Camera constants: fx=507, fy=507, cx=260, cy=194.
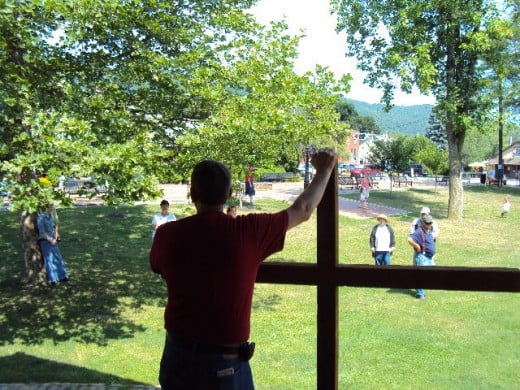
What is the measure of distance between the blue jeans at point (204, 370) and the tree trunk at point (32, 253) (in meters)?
8.87

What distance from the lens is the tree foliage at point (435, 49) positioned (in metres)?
18.7

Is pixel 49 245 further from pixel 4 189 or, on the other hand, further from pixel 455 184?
pixel 455 184

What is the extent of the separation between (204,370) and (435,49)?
20963 millimetres

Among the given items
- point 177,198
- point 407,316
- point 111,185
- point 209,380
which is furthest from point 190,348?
point 177,198

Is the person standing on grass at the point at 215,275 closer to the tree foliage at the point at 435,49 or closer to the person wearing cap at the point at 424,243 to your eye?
the person wearing cap at the point at 424,243

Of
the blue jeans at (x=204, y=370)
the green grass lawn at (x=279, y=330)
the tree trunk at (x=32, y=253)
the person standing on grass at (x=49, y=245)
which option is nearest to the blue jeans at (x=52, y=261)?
the person standing on grass at (x=49, y=245)

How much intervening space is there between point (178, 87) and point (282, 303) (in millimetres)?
4584

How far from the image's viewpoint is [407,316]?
27.7ft

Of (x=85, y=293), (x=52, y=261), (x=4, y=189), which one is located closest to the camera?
(x=4, y=189)

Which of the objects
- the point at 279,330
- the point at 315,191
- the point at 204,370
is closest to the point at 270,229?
the point at 315,191

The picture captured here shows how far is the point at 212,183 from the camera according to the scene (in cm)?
193

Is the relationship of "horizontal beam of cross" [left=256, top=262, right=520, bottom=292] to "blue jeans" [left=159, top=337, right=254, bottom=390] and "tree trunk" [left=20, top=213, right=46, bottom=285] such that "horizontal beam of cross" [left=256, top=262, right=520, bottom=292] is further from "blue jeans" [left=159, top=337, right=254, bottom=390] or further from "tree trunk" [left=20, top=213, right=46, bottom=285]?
"tree trunk" [left=20, top=213, right=46, bottom=285]

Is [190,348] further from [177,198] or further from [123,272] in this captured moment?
[177,198]

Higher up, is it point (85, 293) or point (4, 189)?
point (4, 189)
